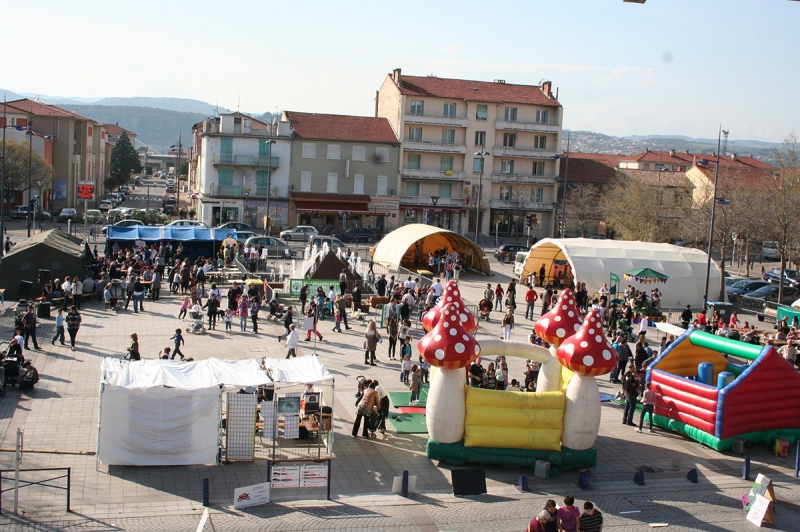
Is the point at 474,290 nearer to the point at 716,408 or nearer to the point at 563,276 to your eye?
the point at 563,276

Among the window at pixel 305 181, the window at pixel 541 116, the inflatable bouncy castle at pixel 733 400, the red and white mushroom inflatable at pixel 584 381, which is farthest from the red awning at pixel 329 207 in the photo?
the red and white mushroom inflatable at pixel 584 381

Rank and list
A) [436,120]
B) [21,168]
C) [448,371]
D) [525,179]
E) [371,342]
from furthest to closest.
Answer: [525,179] → [436,120] → [21,168] → [371,342] → [448,371]

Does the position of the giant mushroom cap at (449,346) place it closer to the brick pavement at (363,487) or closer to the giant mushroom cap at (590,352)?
the giant mushroom cap at (590,352)

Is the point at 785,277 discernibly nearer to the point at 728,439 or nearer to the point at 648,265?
the point at 648,265

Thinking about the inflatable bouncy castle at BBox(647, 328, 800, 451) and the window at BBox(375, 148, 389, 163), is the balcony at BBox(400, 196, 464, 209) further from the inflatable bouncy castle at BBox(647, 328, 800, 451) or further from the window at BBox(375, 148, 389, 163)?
the inflatable bouncy castle at BBox(647, 328, 800, 451)

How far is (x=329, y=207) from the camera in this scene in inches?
2387

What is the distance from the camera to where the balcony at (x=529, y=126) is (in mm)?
63844

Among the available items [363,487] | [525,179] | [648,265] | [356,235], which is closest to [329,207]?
[356,235]

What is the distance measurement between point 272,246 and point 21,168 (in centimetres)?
2575

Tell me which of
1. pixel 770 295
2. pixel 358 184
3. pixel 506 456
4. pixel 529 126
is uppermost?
pixel 529 126

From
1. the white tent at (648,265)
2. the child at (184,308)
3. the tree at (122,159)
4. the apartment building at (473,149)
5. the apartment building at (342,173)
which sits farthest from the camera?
the tree at (122,159)

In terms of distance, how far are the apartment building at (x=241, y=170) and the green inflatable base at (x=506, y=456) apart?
151 feet

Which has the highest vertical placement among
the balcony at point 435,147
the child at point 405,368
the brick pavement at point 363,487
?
the balcony at point 435,147

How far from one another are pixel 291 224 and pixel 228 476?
48.0 metres
